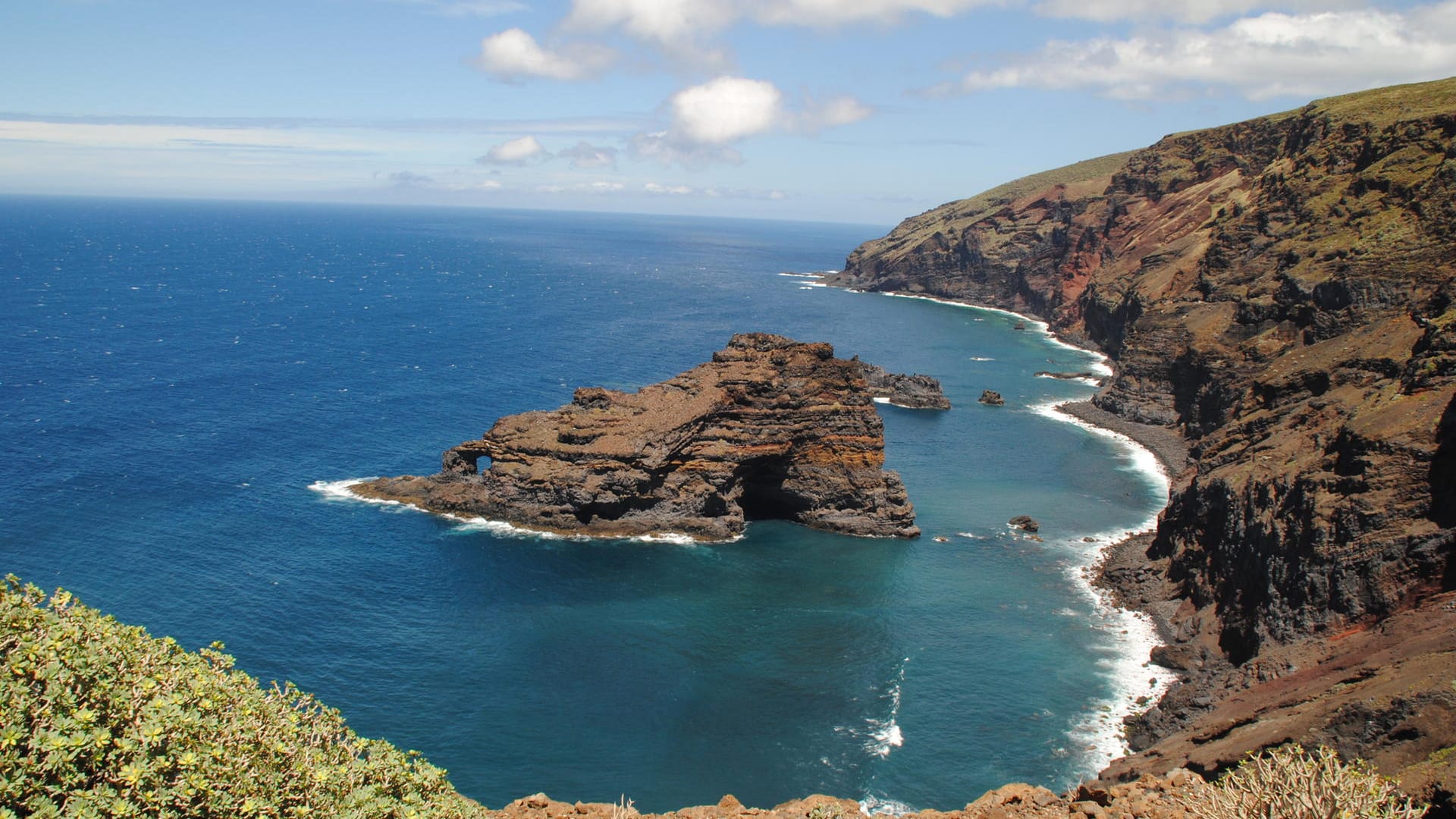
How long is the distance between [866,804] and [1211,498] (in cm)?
3836

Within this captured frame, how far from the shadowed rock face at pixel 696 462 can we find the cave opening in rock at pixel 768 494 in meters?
0.12

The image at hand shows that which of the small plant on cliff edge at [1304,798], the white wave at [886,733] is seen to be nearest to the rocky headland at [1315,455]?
the small plant on cliff edge at [1304,798]

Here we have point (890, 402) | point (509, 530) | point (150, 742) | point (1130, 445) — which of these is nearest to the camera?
point (150, 742)

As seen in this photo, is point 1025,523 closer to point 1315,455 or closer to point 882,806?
point 1315,455

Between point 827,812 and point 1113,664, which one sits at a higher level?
point 827,812

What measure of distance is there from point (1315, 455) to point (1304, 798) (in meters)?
45.5

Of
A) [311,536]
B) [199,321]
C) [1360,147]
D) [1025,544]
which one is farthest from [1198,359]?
[199,321]

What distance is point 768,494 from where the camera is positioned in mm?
85375

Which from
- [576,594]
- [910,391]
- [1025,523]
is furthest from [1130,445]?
[576,594]

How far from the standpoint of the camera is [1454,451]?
5112cm

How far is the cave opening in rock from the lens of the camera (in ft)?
273

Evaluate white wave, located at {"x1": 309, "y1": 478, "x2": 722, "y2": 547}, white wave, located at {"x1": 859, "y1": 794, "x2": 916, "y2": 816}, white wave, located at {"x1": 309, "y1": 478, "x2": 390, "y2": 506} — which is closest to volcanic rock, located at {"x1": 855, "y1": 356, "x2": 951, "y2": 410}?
white wave, located at {"x1": 309, "y1": 478, "x2": 722, "y2": 547}

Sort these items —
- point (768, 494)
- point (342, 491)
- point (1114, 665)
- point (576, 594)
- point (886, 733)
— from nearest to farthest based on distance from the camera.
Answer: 1. point (886, 733)
2. point (1114, 665)
3. point (576, 594)
4. point (342, 491)
5. point (768, 494)

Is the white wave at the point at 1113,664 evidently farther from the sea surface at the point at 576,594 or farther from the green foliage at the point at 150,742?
the green foliage at the point at 150,742
